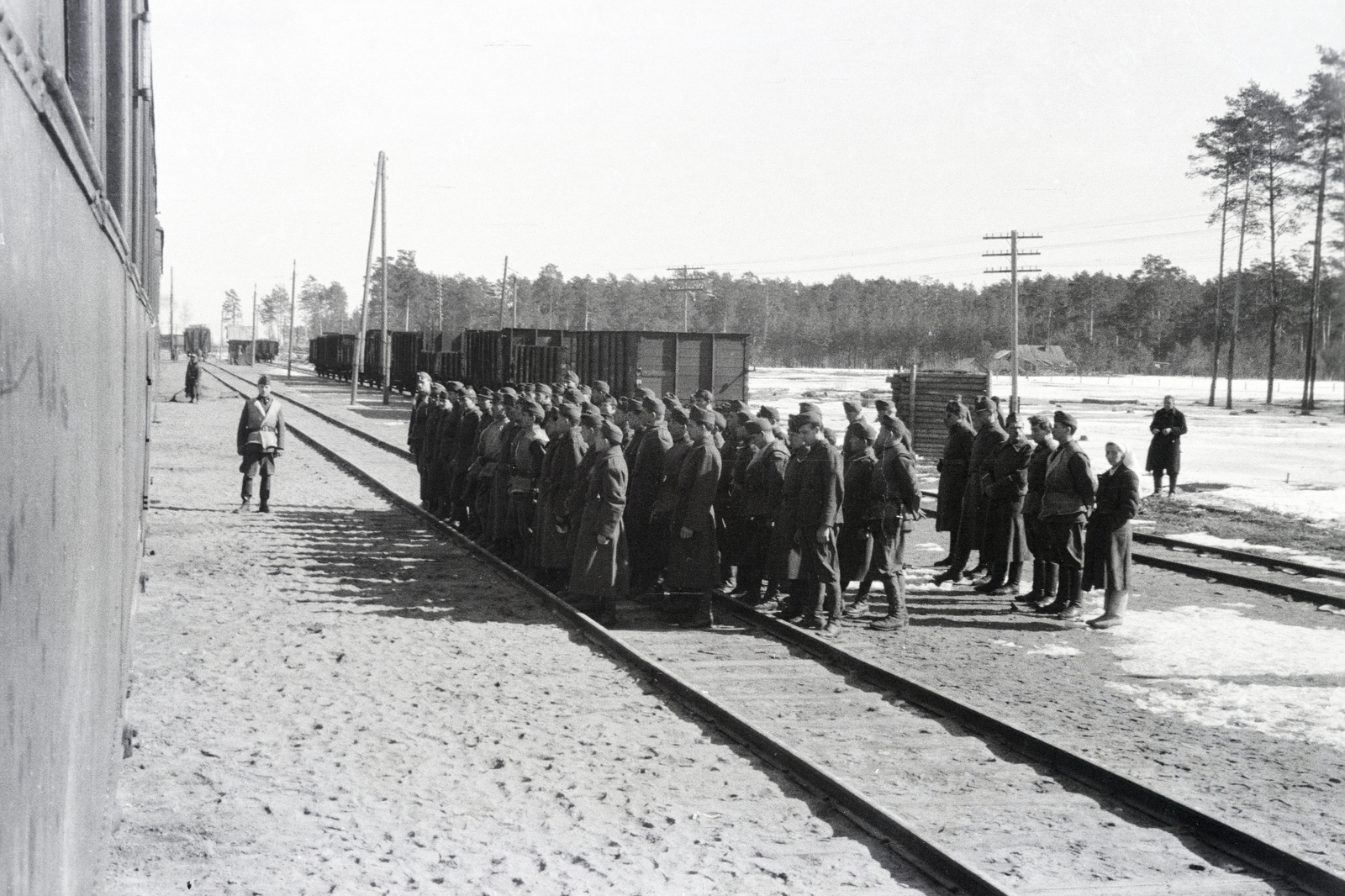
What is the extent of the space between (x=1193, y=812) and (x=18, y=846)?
18.2ft

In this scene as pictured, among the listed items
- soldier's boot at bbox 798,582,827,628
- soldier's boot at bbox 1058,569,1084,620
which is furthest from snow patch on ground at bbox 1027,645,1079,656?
soldier's boot at bbox 798,582,827,628

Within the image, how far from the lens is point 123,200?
4.61 m

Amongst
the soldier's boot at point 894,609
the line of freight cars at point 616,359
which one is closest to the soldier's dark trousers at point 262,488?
the line of freight cars at point 616,359

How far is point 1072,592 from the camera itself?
1118cm

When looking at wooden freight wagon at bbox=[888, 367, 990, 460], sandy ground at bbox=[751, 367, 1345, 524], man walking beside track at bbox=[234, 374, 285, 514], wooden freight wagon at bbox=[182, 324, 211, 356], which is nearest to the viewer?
man walking beside track at bbox=[234, 374, 285, 514]

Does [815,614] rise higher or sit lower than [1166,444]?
lower

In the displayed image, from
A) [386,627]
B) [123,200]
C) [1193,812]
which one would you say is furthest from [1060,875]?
[386,627]

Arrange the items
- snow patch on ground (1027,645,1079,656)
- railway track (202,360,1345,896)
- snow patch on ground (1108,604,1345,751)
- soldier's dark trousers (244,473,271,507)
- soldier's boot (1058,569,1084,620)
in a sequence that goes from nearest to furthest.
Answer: railway track (202,360,1345,896)
snow patch on ground (1108,604,1345,751)
snow patch on ground (1027,645,1079,656)
soldier's boot (1058,569,1084,620)
soldier's dark trousers (244,473,271,507)

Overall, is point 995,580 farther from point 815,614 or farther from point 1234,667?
point 1234,667

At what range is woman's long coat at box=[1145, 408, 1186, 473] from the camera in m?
19.8

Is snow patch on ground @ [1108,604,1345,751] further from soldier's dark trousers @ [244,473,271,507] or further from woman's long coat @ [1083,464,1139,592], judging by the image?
soldier's dark trousers @ [244,473,271,507]

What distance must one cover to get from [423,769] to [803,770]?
196 cm

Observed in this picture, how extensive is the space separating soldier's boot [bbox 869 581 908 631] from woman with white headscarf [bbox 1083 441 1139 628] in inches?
64.8

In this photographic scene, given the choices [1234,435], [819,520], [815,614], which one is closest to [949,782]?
[819,520]
